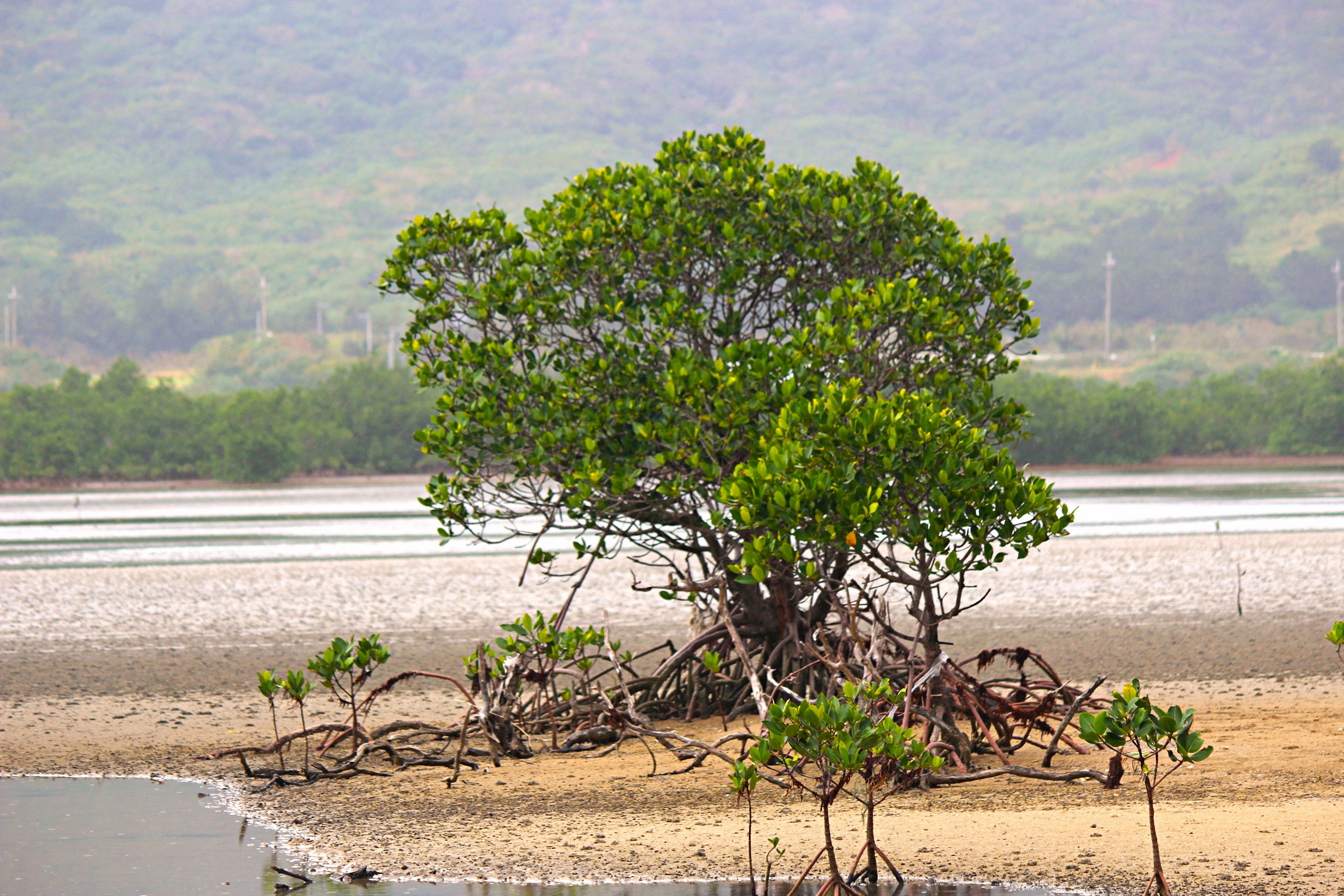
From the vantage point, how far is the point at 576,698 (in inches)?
442

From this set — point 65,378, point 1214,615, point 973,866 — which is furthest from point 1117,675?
point 65,378

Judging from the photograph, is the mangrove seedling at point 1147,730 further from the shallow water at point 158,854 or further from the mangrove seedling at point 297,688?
the mangrove seedling at point 297,688

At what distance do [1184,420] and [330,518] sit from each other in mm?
44917

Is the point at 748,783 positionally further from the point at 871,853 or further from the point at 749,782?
the point at 871,853

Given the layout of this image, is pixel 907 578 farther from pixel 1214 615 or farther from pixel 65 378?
pixel 65 378

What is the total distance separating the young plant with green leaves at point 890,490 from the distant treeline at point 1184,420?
55.0 metres

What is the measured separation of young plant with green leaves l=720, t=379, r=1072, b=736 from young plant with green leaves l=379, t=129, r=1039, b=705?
5.24ft

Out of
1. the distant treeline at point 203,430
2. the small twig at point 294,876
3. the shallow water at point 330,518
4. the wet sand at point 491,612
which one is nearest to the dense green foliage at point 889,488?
the small twig at point 294,876

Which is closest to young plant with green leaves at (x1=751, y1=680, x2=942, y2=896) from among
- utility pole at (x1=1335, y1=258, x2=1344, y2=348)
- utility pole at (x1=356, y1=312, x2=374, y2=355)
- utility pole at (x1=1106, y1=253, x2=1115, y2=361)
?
utility pole at (x1=356, y1=312, x2=374, y2=355)

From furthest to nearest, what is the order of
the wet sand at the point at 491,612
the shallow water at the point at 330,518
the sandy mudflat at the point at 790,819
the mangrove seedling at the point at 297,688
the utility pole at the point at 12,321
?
the utility pole at the point at 12,321 < the shallow water at the point at 330,518 < the wet sand at the point at 491,612 < the mangrove seedling at the point at 297,688 < the sandy mudflat at the point at 790,819

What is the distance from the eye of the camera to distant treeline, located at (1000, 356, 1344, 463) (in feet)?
212

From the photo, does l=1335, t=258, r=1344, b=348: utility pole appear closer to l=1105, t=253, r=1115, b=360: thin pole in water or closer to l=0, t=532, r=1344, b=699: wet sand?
l=1105, t=253, r=1115, b=360: thin pole in water

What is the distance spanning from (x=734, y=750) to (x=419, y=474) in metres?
55.3

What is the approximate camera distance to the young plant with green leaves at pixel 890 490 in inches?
328
